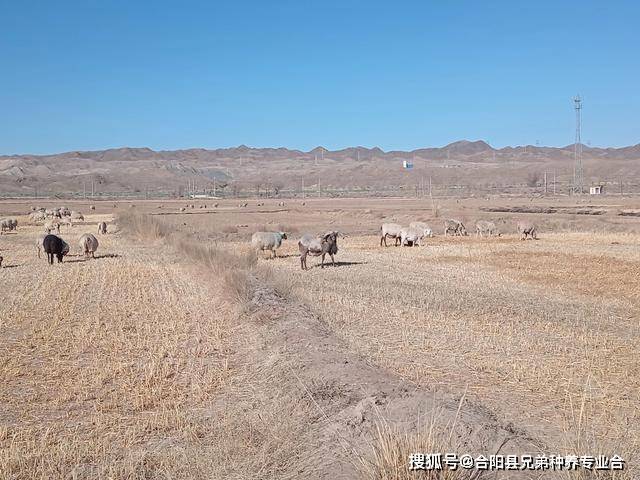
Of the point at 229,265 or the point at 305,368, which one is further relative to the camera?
the point at 229,265

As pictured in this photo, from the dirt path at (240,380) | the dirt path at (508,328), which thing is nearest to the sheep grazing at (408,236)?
the dirt path at (508,328)

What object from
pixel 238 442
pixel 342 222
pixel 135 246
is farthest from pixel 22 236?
pixel 238 442

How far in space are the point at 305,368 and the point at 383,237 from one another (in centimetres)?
2419

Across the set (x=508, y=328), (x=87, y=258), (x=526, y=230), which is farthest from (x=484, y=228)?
(x=508, y=328)

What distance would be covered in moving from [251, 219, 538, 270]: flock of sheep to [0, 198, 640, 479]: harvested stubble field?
1.10m

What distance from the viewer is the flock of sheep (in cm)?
2327

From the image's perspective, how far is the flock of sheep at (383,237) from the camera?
76.3 feet

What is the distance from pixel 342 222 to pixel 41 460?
47804mm

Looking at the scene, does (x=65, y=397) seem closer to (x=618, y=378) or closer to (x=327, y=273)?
(x=618, y=378)

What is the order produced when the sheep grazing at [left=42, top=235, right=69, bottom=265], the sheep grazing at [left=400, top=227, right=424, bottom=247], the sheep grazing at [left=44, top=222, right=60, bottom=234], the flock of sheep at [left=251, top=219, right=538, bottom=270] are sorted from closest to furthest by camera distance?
1. the flock of sheep at [left=251, top=219, right=538, bottom=270]
2. the sheep grazing at [left=42, top=235, right=69, bottom=265]
3. the sheep grazing at [left=400, top=227, right=424, bottom=247]
4. the sheep grazing at [left=44, top=222, right=60, bottom=234]

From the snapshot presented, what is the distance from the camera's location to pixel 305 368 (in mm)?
9500

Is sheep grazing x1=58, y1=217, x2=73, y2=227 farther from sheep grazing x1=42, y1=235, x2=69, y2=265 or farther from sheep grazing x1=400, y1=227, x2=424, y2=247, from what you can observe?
sheep grazing x1=400, y1=227, x2=424, y2=247

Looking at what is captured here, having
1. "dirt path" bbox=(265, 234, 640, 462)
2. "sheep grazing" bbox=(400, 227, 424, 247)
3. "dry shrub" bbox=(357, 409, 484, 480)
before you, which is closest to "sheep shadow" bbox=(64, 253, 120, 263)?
"dirt path" bbox=(265, 234, 640, 462)

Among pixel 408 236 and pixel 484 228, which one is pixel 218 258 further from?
pixel 484 228
